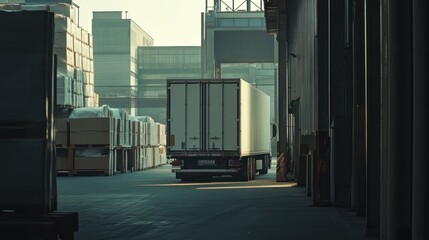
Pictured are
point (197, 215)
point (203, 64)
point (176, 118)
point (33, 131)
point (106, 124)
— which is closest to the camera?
point (33, 131)

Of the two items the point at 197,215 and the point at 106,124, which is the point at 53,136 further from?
the point at 106,124

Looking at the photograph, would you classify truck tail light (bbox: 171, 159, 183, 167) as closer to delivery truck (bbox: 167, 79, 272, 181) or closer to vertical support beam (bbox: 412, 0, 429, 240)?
delivery truck (bbox: 167, 79, 272, 181)

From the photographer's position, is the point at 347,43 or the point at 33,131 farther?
the point at 347,43

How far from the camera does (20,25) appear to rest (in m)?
8.77

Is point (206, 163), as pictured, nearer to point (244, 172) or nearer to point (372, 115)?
point (244, 172)

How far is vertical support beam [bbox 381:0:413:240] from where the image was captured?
26.8 feet

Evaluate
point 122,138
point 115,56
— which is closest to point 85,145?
point 122,138

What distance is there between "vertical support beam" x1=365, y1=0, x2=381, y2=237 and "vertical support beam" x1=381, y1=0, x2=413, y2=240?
7.93ft

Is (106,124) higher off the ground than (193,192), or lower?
higher

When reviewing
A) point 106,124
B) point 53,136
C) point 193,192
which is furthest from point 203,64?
point 53,136

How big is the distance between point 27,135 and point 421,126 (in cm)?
418

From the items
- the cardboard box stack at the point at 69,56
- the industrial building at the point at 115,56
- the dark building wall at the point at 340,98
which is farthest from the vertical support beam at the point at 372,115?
the industrial building at the point at 115,56

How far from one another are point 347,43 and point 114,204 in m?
5.74

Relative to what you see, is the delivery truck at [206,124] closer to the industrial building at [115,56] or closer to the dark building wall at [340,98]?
the dark building wall at [340,98]
